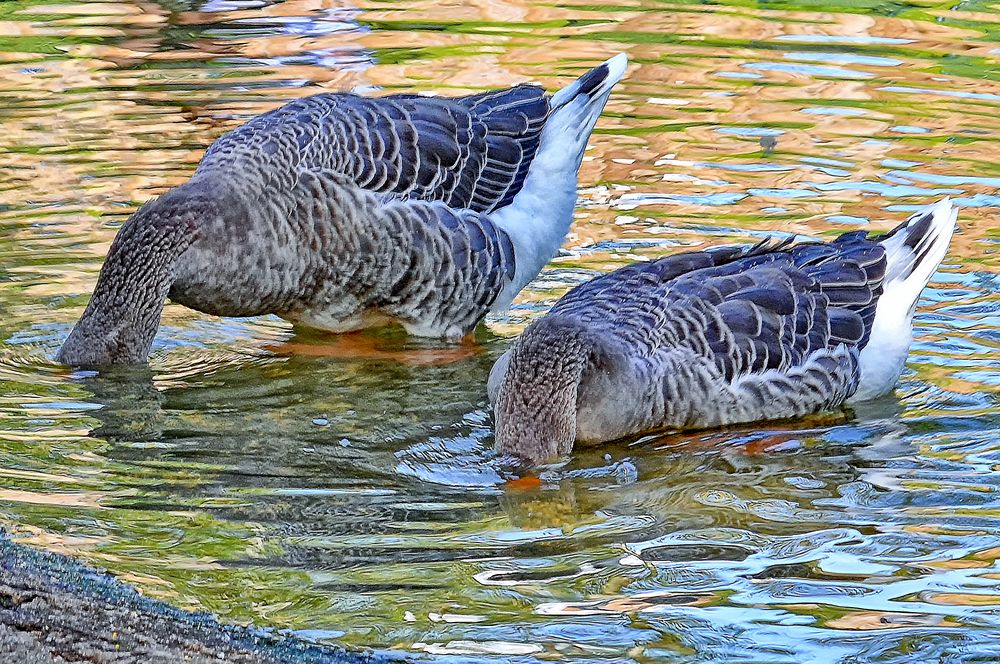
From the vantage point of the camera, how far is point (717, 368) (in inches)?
306

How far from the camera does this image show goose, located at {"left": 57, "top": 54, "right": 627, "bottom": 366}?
8.50 meters

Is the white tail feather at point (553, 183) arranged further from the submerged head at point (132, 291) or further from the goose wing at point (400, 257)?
the submerged head at point (132, 291)

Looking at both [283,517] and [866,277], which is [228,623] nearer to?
[283,517]

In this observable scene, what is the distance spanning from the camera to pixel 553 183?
34.3 ft

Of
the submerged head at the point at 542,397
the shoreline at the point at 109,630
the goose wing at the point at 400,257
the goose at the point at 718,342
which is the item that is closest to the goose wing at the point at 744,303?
the goose at the point at 718,342

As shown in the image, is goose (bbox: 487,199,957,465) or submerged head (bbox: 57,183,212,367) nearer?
goose (bbox: 487,199,957,465)

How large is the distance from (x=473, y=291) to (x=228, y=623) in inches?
170

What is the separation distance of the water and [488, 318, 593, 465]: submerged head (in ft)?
0.58

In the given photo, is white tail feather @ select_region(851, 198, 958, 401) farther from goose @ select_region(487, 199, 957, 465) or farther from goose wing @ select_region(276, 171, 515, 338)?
goose wing @ select_region(276, 171, 515, 338)

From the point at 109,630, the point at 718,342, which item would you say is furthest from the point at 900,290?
the point at 109,630

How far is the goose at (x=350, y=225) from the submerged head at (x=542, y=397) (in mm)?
1916

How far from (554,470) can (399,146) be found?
3.00 m

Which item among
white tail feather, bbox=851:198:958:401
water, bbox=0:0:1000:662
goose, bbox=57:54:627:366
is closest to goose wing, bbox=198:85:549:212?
goose, bbox=57:54:627:366

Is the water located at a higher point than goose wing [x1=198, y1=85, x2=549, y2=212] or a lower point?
lower
